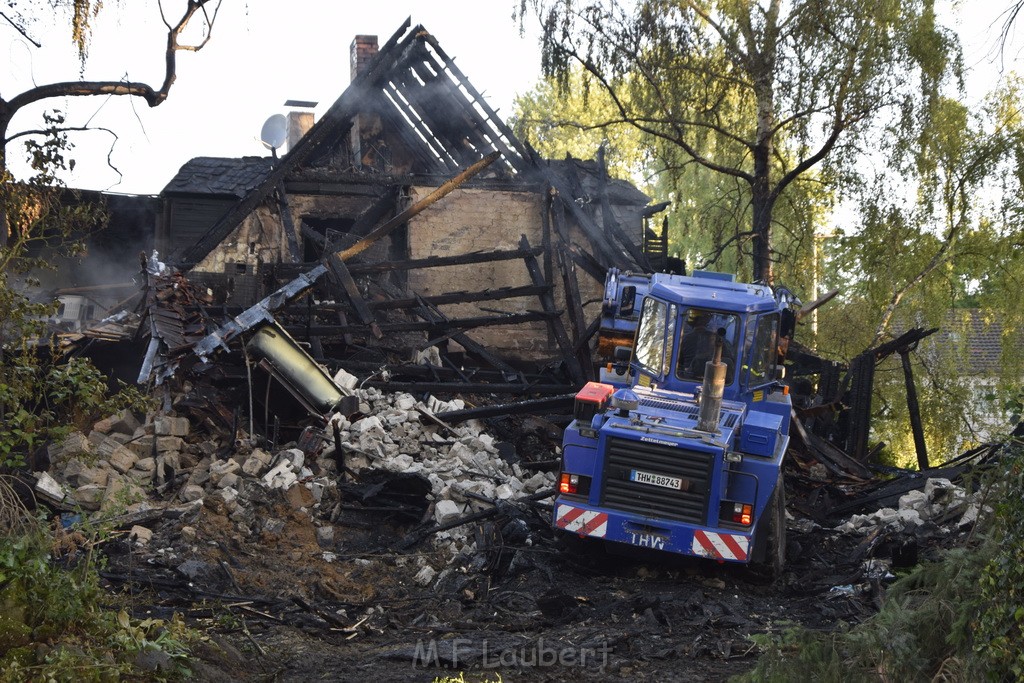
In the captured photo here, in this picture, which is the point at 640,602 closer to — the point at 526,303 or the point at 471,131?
the point at 526,303

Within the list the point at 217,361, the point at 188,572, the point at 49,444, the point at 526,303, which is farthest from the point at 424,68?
the point at 188,572

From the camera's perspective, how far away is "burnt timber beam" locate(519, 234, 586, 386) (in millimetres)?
17594

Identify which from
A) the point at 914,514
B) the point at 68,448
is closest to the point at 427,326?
the point at 68,448

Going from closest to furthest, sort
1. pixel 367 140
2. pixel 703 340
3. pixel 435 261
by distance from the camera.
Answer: pixel 703 340 < pixel 435 261 < pixel 367 140

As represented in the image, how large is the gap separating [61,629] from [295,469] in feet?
18.9

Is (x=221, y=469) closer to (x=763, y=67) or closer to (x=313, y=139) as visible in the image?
(x=313, y=139)

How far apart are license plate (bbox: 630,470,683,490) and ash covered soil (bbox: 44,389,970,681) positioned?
2.82 ft

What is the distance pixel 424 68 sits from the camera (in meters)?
20.9

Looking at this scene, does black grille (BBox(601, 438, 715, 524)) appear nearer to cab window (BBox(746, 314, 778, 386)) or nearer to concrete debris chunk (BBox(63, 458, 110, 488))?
cab window (BBox(746, 314, 778, 386))

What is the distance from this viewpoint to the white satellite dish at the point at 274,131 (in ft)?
84.6

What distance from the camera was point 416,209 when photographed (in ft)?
61.6

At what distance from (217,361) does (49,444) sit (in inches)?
112

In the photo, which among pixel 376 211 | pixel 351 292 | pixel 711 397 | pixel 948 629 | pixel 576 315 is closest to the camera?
pixel 948 629

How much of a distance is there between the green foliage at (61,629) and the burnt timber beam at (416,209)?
10065mm
